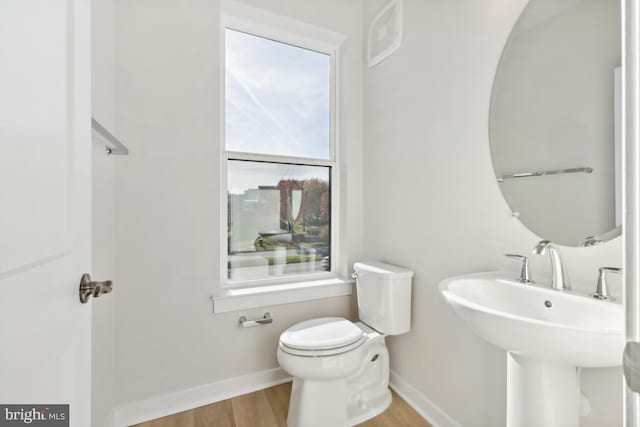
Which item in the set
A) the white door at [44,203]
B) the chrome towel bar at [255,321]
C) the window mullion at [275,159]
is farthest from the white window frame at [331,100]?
the white door at [44,203]

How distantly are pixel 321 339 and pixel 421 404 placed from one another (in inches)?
28.2

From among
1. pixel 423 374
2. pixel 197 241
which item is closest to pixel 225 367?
pixel 197 241

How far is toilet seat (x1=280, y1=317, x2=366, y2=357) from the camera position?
1.35 metres

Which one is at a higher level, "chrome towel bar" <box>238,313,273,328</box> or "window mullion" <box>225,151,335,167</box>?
"window mullion" <box>225,151,335,167</box>

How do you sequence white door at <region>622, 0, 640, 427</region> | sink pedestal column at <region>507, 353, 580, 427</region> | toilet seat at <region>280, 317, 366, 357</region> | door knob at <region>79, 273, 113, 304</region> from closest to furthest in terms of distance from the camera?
1. white door at <region>622, 0, 640, 427</region>
2. door knob at <region>79, 273, 113, 304</region>
3. sink pedestal column at <region>507, 353, 580, 427</region>
4. toilet seat at <region>280, 317, 366, 357</region>

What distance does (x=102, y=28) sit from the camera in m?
1.28

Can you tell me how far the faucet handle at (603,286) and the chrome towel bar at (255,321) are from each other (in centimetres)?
153

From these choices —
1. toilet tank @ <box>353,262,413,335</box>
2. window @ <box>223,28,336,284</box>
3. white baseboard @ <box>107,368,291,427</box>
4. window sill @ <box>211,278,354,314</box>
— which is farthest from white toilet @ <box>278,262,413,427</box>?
window @ <box>223,28,336,284</box>

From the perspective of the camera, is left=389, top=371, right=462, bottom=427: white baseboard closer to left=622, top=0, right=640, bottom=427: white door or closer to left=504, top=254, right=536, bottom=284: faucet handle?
left=504, top=254, right=536, bottom=284: faucet handle

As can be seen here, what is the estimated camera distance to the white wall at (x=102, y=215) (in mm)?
1169

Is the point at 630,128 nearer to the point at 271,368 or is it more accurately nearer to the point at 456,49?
the point at 456,49

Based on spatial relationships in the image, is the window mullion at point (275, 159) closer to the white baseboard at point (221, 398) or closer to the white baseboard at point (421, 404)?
the white baseboard at point (221, 398)

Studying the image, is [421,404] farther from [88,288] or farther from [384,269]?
[88,288]

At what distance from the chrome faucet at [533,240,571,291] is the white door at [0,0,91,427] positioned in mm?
1272
